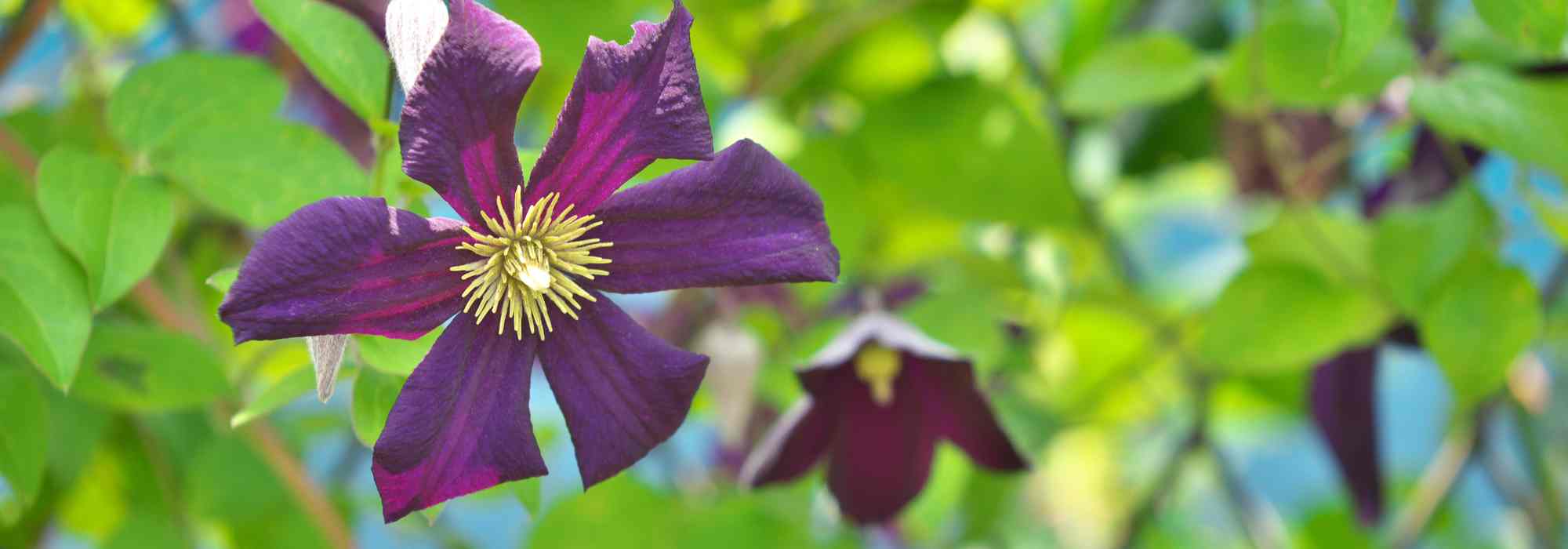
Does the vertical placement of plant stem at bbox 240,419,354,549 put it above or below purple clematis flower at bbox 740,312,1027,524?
below

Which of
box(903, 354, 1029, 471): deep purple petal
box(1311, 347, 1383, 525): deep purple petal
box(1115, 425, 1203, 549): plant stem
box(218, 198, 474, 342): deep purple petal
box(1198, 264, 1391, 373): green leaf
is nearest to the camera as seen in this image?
box(218, 198, 474, 342): deep purple petal

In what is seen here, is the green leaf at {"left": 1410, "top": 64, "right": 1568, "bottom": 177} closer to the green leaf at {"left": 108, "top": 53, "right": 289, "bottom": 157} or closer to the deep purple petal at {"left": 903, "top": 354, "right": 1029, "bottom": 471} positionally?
the deep purple petal at {"left": 903, "top": 354, "right": 1029, "bottom": 471}

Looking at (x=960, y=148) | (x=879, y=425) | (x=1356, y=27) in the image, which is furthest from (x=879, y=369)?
(x=1356, y=27)

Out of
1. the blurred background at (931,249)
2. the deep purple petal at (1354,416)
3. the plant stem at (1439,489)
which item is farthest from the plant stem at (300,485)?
the plant stem at (1439,489)

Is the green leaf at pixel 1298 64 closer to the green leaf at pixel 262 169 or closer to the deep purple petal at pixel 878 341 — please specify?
the deep purple petal at pixel 878 341

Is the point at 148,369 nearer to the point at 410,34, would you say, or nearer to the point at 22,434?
the point at 22,434

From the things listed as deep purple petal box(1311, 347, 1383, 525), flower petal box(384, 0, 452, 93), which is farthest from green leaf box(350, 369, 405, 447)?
deep purple petal box(1311, 347, 1383, 525)

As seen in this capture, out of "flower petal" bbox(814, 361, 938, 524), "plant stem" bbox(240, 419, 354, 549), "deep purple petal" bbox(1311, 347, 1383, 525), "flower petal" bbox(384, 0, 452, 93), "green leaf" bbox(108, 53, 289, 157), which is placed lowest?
"deep purple petal" bbox(1311, 347, 1383, 525)
